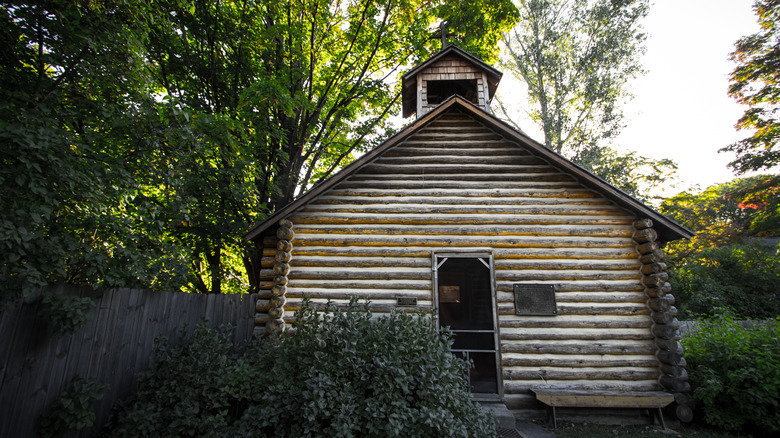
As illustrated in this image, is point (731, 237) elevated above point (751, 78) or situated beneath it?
situated beneath

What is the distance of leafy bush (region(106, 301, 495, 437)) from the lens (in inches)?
156

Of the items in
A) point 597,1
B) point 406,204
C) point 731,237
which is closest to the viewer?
point 406,204

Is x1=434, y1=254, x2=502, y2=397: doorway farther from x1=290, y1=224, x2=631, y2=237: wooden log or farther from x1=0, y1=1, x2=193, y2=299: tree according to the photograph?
x1=0, y1=1, x2=193, y2=299: tree

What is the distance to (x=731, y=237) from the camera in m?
17.3

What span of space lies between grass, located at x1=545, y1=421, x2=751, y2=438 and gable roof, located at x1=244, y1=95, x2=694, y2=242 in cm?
372

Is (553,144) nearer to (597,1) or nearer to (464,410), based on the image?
(597,1)

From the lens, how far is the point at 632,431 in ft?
19.0

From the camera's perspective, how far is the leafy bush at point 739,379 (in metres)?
5.44

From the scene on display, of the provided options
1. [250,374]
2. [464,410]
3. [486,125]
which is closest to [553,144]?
[486,125]

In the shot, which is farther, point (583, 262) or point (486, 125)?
point (486, 125)

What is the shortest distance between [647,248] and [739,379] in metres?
2.63

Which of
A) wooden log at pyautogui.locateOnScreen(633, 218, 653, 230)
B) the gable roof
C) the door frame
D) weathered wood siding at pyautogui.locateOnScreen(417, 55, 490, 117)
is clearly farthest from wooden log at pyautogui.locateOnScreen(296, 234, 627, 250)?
weathered wood siding at pyautogui.locateOnScreen(417, 55, 490, 117)

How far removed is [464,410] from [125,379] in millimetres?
5448

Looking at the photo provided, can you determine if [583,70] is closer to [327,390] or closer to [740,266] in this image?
→ [740,266]
